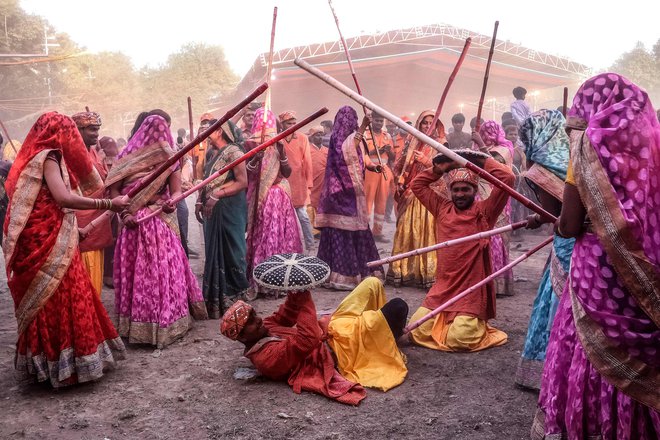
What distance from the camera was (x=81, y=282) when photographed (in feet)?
13.4

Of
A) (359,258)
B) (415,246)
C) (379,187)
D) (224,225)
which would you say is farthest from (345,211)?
(379,187)

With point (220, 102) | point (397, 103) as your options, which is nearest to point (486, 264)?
point (397, 103)

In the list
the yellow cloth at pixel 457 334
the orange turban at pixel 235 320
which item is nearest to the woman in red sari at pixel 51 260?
the orange turban at pixel 235 320

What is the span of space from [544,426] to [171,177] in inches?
148

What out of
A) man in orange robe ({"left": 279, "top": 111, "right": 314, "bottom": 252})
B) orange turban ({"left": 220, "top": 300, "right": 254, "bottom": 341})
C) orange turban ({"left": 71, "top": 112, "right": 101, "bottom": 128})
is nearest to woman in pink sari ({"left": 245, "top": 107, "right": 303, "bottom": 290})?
orange turban ({"left": 71, "top": 112, "right": 101, "bottom": 128})

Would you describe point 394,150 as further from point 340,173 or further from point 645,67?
point 645,67

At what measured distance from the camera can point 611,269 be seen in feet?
7.57

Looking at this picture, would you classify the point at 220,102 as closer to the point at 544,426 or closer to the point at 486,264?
the point at 486,264

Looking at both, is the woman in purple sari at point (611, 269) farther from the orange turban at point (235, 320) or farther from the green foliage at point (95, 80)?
the green foliage at point (95, 80)

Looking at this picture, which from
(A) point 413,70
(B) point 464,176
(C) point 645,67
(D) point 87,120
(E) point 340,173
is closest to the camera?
(B) point 464,176

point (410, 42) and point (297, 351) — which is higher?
point (410, 42)

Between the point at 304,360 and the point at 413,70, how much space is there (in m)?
20.8

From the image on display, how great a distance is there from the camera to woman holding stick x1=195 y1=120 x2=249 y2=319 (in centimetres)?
584

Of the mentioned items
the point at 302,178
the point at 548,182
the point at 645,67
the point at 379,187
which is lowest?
the point at 379,187
